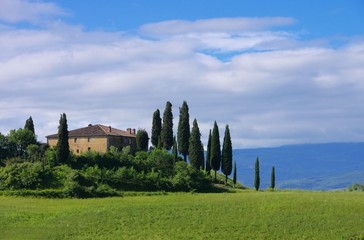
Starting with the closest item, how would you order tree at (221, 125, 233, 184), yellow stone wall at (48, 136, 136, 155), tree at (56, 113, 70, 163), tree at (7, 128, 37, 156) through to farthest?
tree at (56, 113, 70, 163) < tree at (7, 128, 37, 156) < tree at (221, 125, 233, 184) < yellow stone wall at (48, 136, 136, 155)

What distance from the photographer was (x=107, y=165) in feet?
265

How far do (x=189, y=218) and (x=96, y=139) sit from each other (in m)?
53.6

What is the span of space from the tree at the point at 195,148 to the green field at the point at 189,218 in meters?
30.7

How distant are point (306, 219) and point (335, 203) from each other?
7131 mm

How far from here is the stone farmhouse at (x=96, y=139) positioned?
99375 mm

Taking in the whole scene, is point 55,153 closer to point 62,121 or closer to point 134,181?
point 62,121

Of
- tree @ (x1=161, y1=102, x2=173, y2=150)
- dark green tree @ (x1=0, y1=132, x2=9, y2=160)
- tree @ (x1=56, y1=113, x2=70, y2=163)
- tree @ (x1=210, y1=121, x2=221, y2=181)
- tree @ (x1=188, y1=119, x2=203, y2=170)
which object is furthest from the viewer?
Result: tree @ (x1=161, y1=102, x2=173, y2=150)

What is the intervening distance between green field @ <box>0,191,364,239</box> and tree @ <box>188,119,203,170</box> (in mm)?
30662

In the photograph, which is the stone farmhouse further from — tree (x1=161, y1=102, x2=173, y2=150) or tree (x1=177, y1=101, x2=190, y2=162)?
tree (x1=177, y1=101, x2=190, y2=162)

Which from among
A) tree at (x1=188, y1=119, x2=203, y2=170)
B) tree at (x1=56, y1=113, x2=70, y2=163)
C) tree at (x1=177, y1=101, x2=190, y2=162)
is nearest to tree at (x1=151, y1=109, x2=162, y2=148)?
tree at (x1=177, y1=101, x2=190, y2=162)

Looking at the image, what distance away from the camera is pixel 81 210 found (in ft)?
177

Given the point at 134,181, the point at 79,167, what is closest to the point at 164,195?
the point at 134,181

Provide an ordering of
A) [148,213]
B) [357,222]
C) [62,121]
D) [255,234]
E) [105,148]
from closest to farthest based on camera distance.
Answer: [255,234] → [357,222] → [148,213] → [62,121] → [105,148]

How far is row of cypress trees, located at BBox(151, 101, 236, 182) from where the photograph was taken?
91875 millimetres
